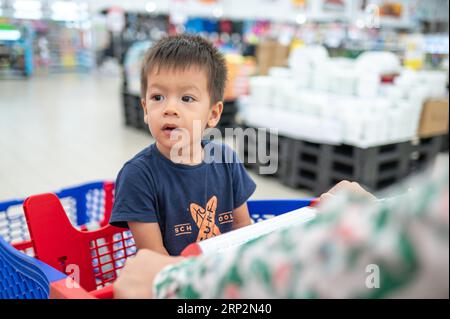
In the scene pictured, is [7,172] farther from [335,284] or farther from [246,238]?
[335,284]

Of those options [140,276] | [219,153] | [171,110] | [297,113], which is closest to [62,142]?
[297,113]

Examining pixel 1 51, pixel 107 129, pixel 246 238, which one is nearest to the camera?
pixel 246 238

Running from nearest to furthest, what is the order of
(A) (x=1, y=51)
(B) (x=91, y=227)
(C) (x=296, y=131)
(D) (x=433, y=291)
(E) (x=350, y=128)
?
1. (D) (x=433, y=291)
2. (B) (x=91, y=227)
3. (E) (x=350, y=128)
4. (C) (x=296, y=131)
5. (A) (x=1, y=51)

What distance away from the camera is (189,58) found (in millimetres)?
1292

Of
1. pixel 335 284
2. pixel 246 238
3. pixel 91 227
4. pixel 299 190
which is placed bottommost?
pixel 299 190

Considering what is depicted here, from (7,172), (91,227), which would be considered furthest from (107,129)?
(91,227)

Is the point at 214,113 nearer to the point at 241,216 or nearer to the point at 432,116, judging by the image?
the point at 241,216

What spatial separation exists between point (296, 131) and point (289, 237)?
308 cm

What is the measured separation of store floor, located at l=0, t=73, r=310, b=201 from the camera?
3611 mm

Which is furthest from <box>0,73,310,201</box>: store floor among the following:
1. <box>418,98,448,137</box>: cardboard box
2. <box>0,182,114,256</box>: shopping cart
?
<box>0,182,114,256</box>: shopping cart

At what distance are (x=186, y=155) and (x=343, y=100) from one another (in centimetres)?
228

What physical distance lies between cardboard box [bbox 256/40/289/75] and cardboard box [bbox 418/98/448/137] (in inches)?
104

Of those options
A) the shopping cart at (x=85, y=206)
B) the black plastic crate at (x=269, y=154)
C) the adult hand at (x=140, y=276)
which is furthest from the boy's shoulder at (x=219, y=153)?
the black plastic crate at (x=269, y=154)

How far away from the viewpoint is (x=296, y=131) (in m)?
3.55
